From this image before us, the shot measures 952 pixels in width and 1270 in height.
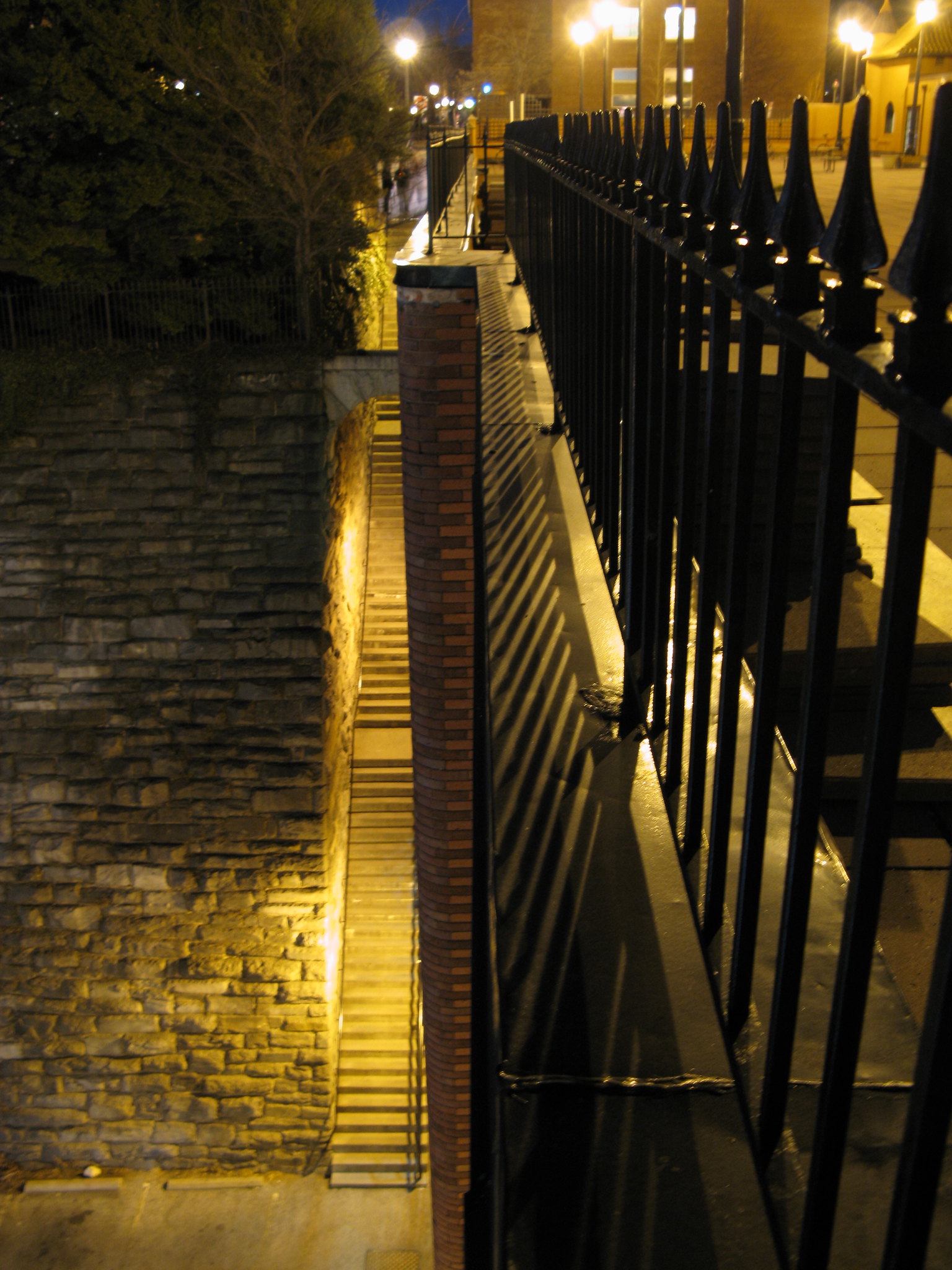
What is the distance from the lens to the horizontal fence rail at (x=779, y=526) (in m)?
0.53

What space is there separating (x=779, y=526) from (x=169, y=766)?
27.7 feet

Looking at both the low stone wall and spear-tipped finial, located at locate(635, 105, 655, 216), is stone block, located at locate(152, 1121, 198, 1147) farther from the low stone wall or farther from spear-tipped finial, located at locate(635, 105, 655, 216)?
spear-tipped finial, located at locate(635, 105, 655, 216)

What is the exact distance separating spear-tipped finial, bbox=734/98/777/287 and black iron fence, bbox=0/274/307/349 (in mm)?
8525

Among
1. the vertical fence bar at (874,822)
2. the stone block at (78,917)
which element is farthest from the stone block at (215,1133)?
the vertical fence bar at (874,822)

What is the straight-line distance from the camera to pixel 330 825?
9055 millimetres

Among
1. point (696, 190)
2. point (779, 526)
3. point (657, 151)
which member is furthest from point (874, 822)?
point (657, 151)

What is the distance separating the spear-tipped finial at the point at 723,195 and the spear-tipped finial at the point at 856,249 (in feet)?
1.19

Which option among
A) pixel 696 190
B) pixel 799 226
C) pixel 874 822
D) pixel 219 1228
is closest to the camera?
pixel 874 822

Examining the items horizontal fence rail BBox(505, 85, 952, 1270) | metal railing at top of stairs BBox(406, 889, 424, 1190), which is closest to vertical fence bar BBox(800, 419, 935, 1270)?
horizontal fence rail BBox(505, 85, 952, 1270)

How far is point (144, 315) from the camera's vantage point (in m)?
9.07

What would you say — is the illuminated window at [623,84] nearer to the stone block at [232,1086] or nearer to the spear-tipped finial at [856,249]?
the stone block at [232,1086]

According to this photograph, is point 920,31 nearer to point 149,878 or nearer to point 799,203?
point 799,203

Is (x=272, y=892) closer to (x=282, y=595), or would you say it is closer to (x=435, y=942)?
(x=282, y=595)

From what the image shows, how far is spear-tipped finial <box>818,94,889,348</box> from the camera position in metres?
0.60
